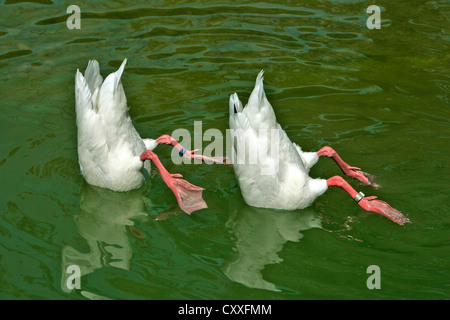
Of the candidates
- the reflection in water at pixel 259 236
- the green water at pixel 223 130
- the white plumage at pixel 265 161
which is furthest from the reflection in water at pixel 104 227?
the white plumage at pixel 265 161

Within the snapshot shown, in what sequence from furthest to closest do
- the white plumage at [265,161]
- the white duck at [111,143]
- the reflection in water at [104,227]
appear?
the white duck at [111,143]
the white plumage at [265,161]
the reflection in water at [104,227]

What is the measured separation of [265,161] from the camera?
5.71 meters

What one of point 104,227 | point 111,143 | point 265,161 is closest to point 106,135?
point 111,143

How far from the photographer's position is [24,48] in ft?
30.8

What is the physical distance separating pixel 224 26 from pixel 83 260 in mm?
5592

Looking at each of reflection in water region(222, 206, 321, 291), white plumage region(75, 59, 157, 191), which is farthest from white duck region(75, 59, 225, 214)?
A: reflection in water region(222, 206, 321, 291)

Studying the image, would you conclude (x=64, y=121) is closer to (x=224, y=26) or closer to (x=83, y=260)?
(x=83, y=260)

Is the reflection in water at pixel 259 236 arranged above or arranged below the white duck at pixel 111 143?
below

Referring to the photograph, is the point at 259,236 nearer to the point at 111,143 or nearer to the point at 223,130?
the point at 111,143

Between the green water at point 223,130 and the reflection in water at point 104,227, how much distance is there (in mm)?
18

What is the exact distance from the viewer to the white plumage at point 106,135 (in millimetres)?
6059

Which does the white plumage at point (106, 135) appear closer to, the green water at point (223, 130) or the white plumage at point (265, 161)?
the green water at point (223, 130)

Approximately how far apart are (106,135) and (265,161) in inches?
64.1

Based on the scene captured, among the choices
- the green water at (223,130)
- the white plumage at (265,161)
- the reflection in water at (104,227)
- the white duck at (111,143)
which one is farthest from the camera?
the white duck at (111,143)
